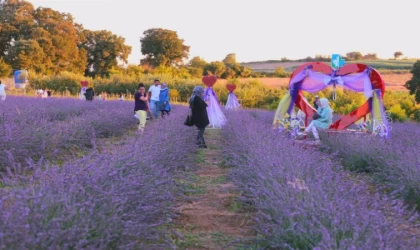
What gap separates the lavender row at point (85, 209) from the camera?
2.34 meters

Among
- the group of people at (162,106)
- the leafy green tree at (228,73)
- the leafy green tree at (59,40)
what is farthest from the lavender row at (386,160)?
the leafy green tree at (228,73)

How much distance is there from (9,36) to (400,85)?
33559mm

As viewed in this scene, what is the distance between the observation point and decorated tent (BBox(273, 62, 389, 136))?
10181mm

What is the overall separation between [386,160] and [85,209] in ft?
13.0

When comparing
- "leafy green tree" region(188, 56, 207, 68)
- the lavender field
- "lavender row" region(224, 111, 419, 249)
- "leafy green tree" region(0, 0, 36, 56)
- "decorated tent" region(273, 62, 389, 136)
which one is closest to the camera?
the lavender field

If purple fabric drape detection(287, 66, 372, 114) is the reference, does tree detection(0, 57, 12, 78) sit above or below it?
above

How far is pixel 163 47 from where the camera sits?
54.8m

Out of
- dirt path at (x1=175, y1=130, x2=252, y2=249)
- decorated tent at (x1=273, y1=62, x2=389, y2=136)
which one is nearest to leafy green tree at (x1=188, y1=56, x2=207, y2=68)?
decorated tent at (x1=273, y1=62, x2=389, y2=136)

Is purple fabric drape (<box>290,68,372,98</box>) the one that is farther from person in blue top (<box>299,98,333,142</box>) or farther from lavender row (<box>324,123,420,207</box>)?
lavender row (<box>324,123,420,207</box>)

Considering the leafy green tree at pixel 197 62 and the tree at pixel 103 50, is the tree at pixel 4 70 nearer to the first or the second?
the tree at pixel 103 50

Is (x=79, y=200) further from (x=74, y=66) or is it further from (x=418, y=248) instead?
(x=74, y=66)

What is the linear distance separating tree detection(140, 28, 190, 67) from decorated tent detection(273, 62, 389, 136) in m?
44.5

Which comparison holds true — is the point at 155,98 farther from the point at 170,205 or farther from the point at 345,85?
the point at 170,205

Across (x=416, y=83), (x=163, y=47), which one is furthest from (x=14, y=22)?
(x=416, y=83)
